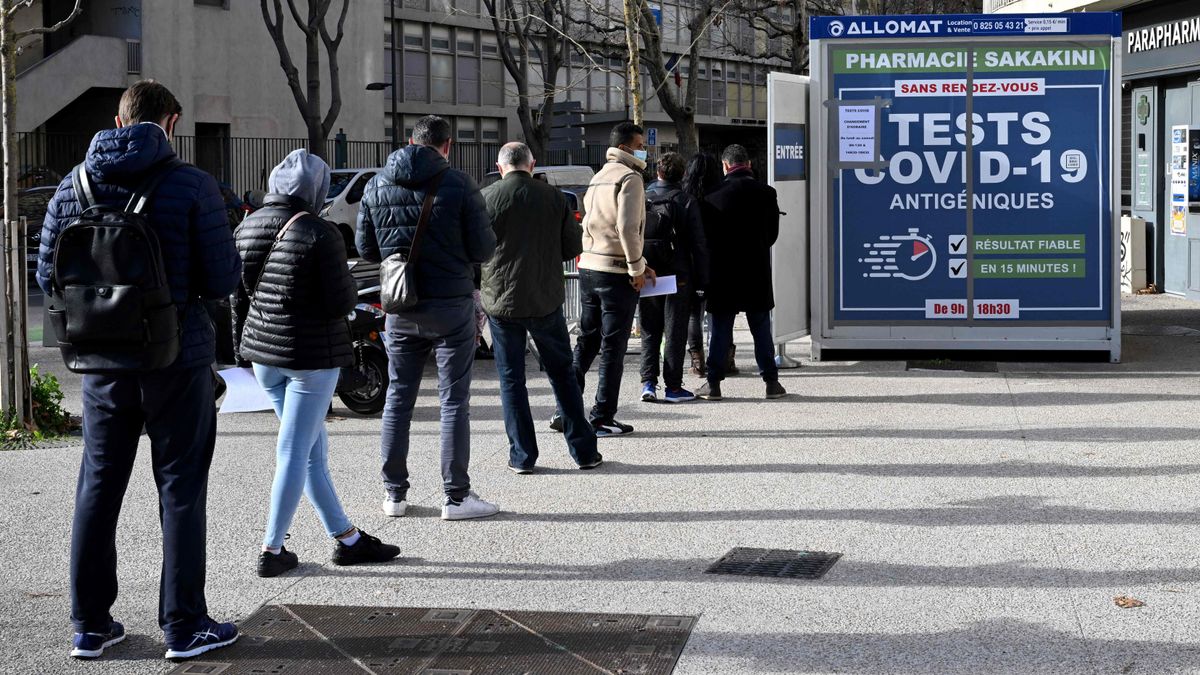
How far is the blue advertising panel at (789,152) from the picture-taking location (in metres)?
12.3

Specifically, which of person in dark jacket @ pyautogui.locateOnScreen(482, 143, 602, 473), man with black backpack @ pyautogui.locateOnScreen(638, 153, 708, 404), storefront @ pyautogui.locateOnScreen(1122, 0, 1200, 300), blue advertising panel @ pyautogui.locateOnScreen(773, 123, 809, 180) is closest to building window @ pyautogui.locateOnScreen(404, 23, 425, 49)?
storefront @ pyautogui.locateOnScreen(1122, 0, 1200, 300)

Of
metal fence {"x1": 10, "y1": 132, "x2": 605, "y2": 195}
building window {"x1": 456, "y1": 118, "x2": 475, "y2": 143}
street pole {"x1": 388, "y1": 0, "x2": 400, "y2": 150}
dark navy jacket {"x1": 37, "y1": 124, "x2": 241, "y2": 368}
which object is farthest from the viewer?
building window {"x1": 456, "y1": 118, "x2": 475, "y2": 143}

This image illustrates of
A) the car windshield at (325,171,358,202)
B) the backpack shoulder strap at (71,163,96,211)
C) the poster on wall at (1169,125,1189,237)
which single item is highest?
the car windshield at (325,171,358,202)

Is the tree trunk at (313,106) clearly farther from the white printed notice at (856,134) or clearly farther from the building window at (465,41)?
the white printed notice at (856,134)

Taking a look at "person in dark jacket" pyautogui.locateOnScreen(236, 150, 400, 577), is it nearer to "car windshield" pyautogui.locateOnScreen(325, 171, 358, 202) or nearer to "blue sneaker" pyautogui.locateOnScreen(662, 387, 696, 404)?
"blue sneaker" pyautogui.locateOnScreen(662, 387, 696, 404)

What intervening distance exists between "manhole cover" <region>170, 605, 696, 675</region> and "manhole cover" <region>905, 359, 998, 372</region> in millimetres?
7444

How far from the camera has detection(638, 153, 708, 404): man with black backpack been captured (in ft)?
34.5

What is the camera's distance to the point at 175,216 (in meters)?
4.95

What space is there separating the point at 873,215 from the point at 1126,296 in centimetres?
687

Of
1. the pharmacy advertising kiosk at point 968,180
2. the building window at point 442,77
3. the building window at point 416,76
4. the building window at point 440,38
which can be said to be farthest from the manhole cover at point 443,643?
the building window at point 440,38

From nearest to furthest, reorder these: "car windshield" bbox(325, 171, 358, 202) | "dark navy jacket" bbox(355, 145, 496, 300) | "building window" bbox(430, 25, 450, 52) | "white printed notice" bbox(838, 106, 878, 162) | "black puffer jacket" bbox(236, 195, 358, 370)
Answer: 1. "black puffer jacket" bbox(236, 195, 358, 370)
2. "dark navy jacket" bbox(355, 145, 496, 300)
3. "white printed notice" bbox(838, 106, 878, 162)
4. "car windshield" bbox(325, 171, 358, 202)
5. "building window" bbox(430, 25, 450, 52)

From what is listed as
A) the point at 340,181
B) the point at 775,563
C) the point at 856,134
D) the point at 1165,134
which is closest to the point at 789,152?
the point at 856,134

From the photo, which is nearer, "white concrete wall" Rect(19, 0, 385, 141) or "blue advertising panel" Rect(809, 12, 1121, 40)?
"blue advertising panel" Rect(809, 12, 1121, 40)

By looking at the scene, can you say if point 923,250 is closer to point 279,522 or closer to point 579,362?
point 579,362
